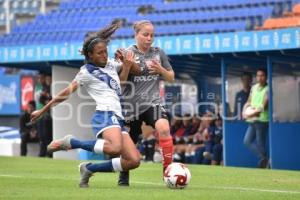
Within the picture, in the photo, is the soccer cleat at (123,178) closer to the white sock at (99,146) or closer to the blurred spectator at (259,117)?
the white sock at (99,146)

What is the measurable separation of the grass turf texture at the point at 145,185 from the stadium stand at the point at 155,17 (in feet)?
23.3

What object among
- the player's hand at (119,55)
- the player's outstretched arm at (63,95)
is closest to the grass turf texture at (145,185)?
the player's outstretched arm at (63,95)

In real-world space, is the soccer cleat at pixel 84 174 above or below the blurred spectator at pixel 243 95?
below

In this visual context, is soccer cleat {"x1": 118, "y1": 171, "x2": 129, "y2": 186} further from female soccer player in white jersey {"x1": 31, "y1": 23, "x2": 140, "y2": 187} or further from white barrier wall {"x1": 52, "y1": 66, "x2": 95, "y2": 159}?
white barrier wall {"x1": 52, "y1": 66, "x2": 95, "y2": 159}

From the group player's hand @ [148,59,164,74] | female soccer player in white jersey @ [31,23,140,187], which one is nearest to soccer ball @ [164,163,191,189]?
female soccer player in white jersey @ [31,23,140,187]

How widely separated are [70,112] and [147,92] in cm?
1195

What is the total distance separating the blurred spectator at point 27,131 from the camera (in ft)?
75.3

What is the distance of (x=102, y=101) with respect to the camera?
10.4 m

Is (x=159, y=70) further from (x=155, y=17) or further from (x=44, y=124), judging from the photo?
(x=155, y=17)

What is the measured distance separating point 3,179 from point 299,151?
7427mm

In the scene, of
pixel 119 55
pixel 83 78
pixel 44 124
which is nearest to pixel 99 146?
pixel 83 78

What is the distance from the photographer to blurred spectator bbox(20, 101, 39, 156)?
22959mm

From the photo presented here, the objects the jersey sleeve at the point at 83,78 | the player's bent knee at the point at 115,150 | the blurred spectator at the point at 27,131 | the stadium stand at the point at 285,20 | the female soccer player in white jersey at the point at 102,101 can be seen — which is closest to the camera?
the player's bent knee at the point at 115,150

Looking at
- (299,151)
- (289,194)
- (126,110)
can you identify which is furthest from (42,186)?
(299,151)
